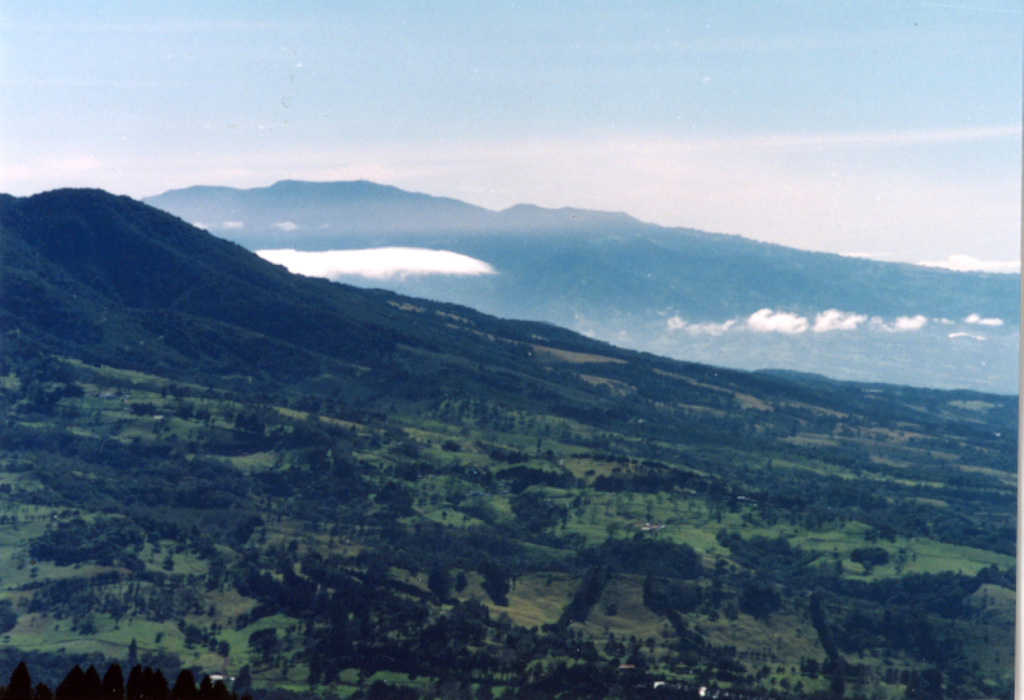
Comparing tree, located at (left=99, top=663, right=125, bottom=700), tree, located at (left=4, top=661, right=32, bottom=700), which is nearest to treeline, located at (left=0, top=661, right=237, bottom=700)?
tree, located at (left=99, top=663, right=125, bottom=700)

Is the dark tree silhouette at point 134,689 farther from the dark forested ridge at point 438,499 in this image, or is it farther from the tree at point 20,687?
the dark forested ridge at point 438,499

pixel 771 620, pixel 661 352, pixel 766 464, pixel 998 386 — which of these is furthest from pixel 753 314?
pixel 771 620

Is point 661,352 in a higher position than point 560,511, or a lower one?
higher

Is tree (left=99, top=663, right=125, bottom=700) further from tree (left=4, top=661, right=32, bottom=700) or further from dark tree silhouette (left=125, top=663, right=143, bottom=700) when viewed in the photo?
tree (left=4, top=661, right=32, bottom=700)

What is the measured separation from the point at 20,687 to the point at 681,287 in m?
84.1

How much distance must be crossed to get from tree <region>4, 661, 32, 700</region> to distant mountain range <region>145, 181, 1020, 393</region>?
6417 cm

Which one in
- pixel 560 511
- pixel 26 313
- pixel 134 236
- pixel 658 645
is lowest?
pixel 658 645

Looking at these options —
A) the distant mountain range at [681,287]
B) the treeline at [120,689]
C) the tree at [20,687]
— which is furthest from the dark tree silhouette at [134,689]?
the distant mountain range at [681,287]

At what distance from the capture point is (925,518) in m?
63.2

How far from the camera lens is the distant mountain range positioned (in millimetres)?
78250

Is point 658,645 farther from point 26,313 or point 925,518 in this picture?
point 26,313

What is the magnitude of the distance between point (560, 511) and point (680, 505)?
7.34 meters

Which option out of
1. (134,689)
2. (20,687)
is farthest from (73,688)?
(20,687)

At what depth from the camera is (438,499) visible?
5894cm
